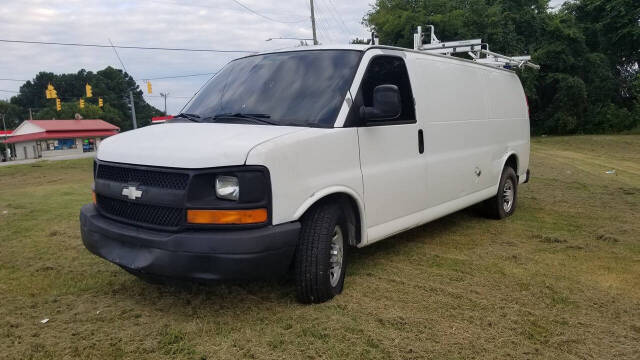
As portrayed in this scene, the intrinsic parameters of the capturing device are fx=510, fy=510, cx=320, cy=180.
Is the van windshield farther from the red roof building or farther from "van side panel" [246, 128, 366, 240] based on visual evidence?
the red roof building

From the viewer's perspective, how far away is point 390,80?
478 centimetres

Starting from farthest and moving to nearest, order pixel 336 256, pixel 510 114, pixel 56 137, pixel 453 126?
pixel 56 137 → pixel 510 114 → pixel 453 126 → pixel 336 256

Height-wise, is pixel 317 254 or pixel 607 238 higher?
pixel 317 254

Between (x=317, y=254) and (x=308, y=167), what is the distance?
640 mm

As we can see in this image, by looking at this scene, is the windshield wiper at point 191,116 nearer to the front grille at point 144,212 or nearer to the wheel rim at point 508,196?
the front grille at point 144,212

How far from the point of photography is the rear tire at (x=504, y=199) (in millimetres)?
6980

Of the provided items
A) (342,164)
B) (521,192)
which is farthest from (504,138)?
(342,164)

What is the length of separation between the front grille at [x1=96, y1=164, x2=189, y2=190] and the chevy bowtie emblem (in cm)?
6

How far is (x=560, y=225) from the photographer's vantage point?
6.67m

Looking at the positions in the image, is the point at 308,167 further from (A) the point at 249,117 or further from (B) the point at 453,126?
(B) the point at 453,126

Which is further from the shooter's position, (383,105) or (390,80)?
(390,80)

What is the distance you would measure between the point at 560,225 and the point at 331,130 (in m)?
4.19

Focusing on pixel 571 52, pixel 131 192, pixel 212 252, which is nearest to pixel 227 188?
pixel 212 252

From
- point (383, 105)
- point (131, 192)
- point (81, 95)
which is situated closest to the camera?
point (131, 192)
